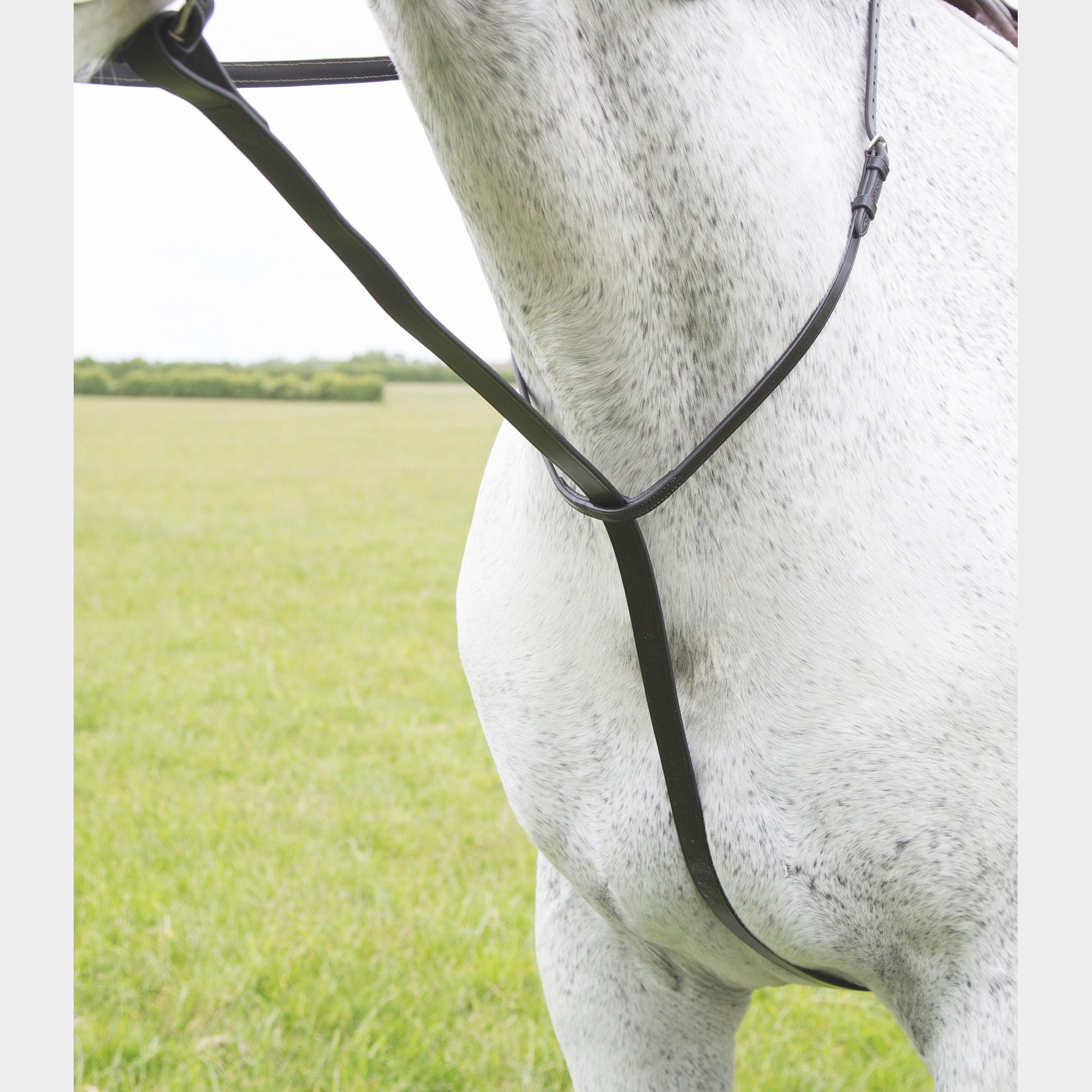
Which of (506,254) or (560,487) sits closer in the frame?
(506,254)

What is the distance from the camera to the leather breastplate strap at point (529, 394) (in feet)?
2.03

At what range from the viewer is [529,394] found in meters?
0.91

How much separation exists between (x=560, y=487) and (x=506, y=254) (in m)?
0.21

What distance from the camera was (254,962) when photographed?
2.18 m

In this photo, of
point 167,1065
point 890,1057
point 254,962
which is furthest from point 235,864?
point 890,1057

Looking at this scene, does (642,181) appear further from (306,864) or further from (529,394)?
(306,864)

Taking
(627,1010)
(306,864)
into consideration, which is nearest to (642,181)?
(627,1010)

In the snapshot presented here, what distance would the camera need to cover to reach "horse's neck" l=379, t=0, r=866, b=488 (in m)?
0.70

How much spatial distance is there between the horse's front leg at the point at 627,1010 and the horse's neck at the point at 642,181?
615mm

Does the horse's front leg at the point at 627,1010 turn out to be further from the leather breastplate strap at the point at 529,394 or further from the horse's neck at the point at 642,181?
the horse's neck at the point at 642,181

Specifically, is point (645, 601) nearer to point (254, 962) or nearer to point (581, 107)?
point (581, 107)

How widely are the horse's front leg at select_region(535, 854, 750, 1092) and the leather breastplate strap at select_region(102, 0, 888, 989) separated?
0.75ft

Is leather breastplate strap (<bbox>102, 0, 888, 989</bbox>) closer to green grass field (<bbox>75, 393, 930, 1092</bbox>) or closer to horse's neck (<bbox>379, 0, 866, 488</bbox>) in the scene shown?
horse's neck (<bbox>379, 0, 866, 488</bbox>)

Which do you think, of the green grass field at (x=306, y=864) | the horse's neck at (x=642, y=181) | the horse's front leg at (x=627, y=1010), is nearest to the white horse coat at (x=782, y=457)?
the horse's neck at (x=642, y=181)
